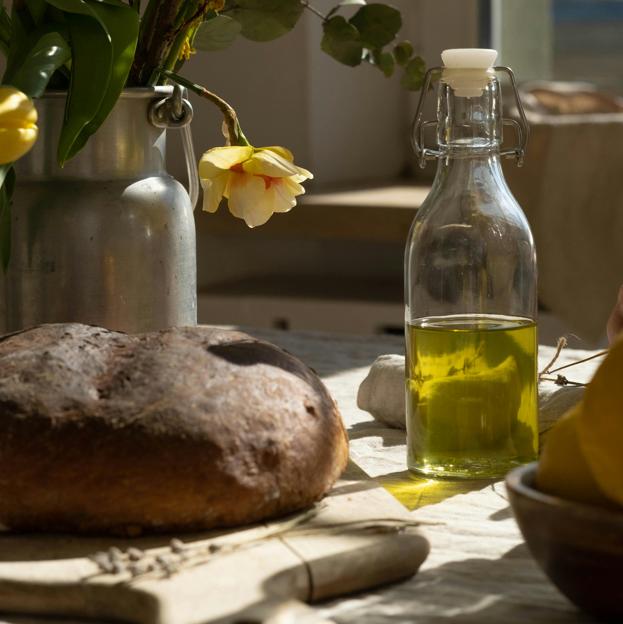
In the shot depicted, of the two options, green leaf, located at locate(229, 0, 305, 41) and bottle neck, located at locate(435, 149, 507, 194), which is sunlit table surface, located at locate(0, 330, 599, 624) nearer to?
bottle neck, located at locate(435, 149, 507, 194)

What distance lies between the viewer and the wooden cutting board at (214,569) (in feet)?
1.81

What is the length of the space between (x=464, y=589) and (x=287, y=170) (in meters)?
0.36

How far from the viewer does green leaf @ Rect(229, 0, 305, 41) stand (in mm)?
970

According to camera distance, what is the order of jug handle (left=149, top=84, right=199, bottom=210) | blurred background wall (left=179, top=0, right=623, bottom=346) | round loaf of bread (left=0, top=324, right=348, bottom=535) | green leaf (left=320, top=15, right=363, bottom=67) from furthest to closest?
blurred background wall (left=179, top=0, right=623, bottom=346) < green leaf (left=320, top=15, right=363, bottom=67) < jug handle (left=149, top=84, right=199, bottom=210) < round loaf of bread (left=0, top=324, right=348, bottom=535)

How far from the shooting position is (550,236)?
2.35 m

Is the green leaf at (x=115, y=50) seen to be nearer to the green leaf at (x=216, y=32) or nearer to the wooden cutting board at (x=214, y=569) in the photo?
the green leaf at (x=216, y=32)

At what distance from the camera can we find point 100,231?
2.85ft

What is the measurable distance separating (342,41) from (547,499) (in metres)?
0.60

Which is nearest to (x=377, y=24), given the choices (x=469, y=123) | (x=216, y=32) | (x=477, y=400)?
(x=216, y=32)

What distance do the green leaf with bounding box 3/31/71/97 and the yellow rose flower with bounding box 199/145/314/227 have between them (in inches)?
4.6

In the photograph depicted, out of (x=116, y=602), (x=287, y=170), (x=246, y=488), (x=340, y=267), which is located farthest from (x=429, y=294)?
(x=340, y=267)

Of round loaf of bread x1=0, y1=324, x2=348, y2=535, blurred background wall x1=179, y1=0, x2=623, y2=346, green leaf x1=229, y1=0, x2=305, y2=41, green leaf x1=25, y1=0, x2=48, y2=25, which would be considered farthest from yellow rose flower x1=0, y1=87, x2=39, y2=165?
blurred background wall x1=179, y1=0, x2=623, y2=346

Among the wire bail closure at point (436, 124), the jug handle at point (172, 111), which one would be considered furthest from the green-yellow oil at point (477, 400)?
the jug handle at point (172, 111)

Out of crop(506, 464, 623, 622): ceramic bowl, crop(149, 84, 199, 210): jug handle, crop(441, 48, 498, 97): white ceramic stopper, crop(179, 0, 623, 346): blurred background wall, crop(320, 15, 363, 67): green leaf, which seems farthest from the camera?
crop(179, 0, 623, 346): blurred background wall
